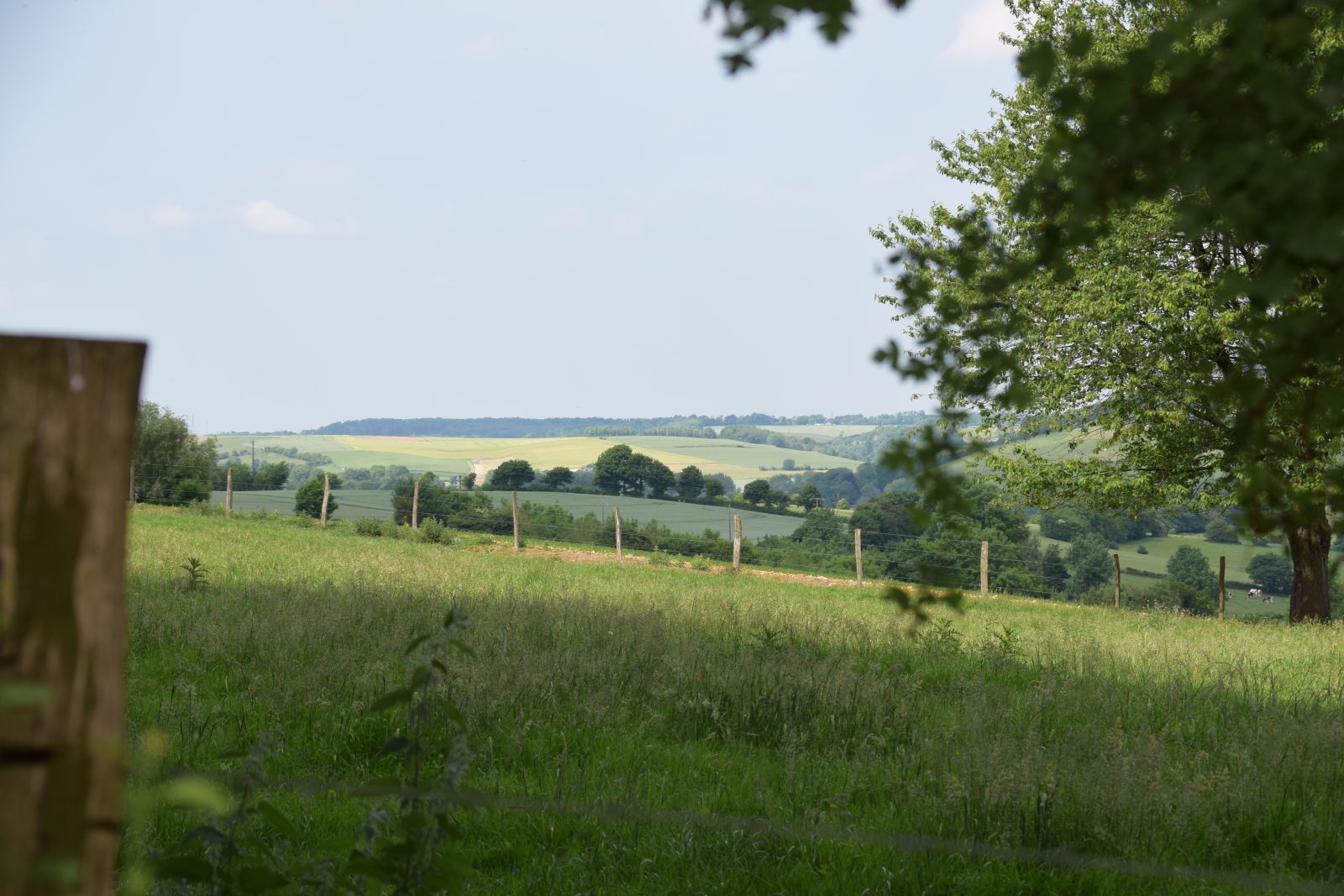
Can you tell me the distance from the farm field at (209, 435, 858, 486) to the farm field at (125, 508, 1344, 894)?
318 feet

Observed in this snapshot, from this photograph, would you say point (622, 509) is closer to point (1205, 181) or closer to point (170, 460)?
point (170, 460)

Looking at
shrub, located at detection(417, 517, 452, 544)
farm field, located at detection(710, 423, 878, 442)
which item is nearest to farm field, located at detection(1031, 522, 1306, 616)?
shrub, located at detection(417, 517, 452, 544)

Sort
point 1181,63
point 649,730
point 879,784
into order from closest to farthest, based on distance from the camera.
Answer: point 1181,63 → point 879,784 → point 649,730

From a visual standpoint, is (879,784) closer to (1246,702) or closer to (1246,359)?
(1246,359)

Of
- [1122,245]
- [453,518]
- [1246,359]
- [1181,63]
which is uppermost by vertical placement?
[1122,245]

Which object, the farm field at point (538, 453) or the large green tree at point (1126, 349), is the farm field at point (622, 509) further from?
the farm field at point (538, 453)

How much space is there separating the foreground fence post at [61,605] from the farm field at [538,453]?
105144mm

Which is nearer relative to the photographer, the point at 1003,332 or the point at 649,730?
the point at 1003,332

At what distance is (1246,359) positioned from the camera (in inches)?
89.9

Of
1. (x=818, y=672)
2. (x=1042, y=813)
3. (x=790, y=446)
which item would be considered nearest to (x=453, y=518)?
(x=818, y=672)

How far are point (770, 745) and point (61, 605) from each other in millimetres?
5273

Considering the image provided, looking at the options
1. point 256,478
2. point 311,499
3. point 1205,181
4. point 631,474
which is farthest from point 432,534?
point 631,474

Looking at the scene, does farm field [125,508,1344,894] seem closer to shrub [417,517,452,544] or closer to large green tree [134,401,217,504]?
shrub [417,517,452,544]

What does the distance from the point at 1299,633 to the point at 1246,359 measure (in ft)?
51.7
